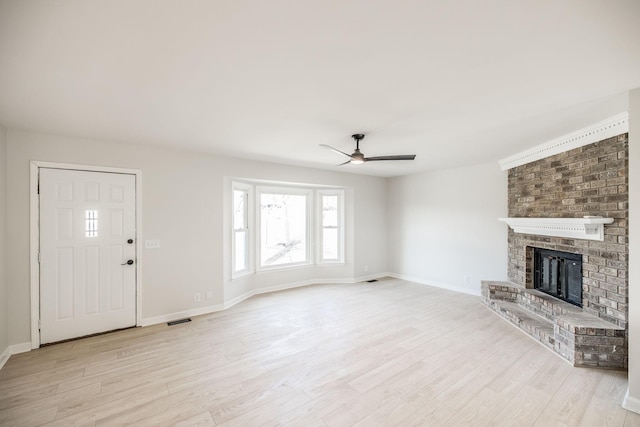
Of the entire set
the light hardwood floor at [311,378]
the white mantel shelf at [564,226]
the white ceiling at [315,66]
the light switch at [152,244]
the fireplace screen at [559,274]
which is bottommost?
the light hardwood floor at [311,378]

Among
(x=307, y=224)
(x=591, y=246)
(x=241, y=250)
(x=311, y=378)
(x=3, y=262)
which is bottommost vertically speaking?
(x=311, y=378)

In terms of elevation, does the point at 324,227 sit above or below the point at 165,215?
below

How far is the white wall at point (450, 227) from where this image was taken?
5.05m

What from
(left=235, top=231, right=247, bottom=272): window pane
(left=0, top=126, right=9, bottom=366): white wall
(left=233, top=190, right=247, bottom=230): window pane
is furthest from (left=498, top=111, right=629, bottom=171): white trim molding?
(left=0, top=126, right=9, bottom=366): white wall

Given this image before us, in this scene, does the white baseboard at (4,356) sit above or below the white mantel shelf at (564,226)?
below

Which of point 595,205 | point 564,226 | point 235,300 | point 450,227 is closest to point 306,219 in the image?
point 235,300

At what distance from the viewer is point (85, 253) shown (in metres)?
3.53

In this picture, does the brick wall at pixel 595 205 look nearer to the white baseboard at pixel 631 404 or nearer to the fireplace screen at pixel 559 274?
the fireplace screen at pixel 559 274

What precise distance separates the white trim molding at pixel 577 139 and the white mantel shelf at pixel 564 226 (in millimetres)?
908

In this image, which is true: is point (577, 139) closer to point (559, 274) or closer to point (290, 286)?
point (559, 274)

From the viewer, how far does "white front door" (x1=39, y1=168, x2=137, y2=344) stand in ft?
10.9

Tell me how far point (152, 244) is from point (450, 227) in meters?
5.46

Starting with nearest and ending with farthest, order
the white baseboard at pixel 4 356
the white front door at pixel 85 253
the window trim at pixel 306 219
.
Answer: the white baseboard at pixel 4 356, the white front door at pixel 85 253, the window trim at pixel 306 219

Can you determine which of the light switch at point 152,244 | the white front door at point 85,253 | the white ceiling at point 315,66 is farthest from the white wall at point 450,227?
the white front door at point 85,253
